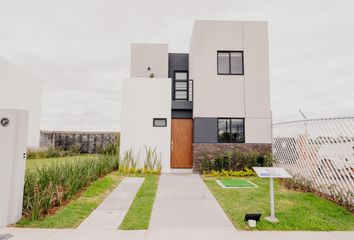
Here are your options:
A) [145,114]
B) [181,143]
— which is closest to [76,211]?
[145,114]

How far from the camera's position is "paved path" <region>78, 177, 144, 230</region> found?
3.79 meters

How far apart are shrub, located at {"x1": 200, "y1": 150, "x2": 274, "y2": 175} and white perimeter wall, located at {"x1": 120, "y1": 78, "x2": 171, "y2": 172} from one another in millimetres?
1737

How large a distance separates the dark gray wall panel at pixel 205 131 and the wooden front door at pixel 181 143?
2.85ft

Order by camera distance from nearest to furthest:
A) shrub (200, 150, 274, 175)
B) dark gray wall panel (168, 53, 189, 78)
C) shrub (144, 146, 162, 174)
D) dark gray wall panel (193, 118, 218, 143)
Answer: shrub (200, 150, 274, 175), dark gray wall panel (193, 118, 218, 143), shrub (144, 146, 162, 174), dark gray wall panel (168, 53, 189, 78)

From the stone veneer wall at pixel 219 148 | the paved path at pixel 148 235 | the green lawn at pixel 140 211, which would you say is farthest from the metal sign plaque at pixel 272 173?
the stone veneer wall at pixel 219 148

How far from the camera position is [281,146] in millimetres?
8648

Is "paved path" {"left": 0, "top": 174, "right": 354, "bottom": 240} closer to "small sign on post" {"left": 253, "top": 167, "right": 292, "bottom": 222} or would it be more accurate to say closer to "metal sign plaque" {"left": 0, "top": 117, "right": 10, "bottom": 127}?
"small sign on post" {"left": 253, "top": 167, "right": 292, "bottom": 222}

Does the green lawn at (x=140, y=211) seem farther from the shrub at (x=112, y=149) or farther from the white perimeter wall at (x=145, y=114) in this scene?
the shrub at (x=112, y=149)

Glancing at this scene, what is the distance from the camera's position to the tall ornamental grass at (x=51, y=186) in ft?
13.4

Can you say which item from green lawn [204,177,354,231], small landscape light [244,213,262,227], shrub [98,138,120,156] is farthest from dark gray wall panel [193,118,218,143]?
small landscape light [244,213,262,227]

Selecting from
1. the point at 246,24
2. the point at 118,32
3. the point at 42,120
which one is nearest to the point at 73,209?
the point at 118,32

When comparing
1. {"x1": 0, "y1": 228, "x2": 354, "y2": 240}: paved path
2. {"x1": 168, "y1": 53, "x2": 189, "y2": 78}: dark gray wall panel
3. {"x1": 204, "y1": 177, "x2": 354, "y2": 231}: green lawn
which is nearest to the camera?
{"x1": 0, "y1": 228, "x2": 354, "y2": 240}: paved path

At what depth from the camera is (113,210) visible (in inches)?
181

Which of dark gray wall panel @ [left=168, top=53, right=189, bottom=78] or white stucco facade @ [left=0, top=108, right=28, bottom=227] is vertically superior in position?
dark gray wall panel @ [left=168, top=53, right=189, bottom=78]
